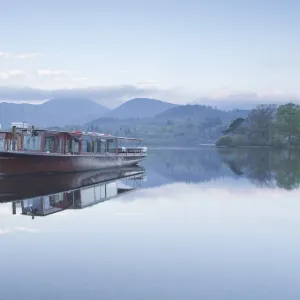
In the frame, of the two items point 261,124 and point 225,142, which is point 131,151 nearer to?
point 261,124

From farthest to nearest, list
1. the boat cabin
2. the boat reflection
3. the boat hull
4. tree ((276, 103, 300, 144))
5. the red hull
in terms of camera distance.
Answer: tree ((276, 103, 300, 144)) < the boat cabin < the boat hull < the red hull < the boat reflection

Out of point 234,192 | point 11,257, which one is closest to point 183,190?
point 234,192

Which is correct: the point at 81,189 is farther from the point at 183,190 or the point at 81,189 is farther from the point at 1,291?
the point at 1,291

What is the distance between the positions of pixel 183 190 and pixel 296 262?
16.5 metres

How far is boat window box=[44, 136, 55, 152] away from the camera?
35603mm

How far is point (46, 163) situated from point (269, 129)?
106511 mm

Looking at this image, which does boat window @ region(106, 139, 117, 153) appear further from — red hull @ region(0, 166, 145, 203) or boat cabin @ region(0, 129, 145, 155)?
red hull @ region(0, 166, 145, 203)

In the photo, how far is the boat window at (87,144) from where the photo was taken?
129 ft

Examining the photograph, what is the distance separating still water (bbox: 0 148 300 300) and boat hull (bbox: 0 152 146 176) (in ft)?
21.5

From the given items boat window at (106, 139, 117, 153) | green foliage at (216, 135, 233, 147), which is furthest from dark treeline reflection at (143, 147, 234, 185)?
green foliage at (216, 135, 233, 147)

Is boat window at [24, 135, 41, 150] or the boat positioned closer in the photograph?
the boat

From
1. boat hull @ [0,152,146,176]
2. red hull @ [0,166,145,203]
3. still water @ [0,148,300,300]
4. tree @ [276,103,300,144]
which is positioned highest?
tree @ [276,103,300,144]

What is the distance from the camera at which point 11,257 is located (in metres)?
11.7

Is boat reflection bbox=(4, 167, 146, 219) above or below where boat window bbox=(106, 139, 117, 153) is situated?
below
